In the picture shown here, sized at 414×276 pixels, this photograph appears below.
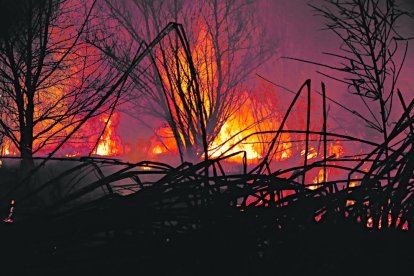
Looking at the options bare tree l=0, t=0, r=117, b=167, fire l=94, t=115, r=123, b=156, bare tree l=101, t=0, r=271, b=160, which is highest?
bare tree l=101, t=0, r=271, b=160

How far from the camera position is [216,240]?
475 mm

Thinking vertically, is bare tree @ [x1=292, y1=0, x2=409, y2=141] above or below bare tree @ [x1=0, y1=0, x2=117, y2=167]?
below

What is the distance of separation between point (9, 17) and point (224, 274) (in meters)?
6.88

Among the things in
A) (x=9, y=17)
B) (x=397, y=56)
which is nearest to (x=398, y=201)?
(x=9, y=17)

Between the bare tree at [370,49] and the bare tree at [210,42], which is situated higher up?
the bare tree at [210,42]

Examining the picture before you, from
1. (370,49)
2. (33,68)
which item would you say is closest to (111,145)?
(33,68)

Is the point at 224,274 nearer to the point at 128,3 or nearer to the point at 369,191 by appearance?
the point at 369,191

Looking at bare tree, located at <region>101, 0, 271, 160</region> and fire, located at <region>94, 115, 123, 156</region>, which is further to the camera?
fire, located at <region>94, 115, 123, 156</region>

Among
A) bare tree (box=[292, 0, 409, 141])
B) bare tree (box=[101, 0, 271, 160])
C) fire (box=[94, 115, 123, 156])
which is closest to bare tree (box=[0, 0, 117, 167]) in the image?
bare tree (box=[292, 0, 409, 141])

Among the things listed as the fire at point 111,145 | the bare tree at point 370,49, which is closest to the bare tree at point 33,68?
the bare tree at point 370,49

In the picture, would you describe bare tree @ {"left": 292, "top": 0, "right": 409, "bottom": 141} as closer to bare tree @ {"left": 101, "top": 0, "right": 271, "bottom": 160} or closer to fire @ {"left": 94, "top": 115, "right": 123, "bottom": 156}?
bare tree @ {"left": 101, "top": 0, "right": 271, "bottom": 160}

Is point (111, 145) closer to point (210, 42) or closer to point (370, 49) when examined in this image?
point (210, 42)

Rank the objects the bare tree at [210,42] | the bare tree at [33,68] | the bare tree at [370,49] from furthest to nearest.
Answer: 1. the bare tree at [210,42]
2. the bare tree at [33,68]
3. the bare tree at [370,49]

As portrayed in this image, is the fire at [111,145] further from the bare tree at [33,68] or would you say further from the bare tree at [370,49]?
the bare tree at [370,49]
